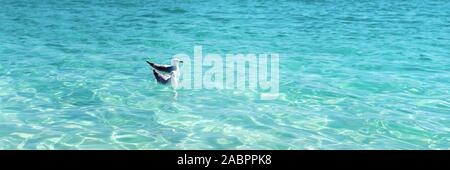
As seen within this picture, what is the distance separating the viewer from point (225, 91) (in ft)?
42.3

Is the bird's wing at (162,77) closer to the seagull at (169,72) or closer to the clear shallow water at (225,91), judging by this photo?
the seagull at (169,72)

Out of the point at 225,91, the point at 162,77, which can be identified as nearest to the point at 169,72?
the point at 162,77

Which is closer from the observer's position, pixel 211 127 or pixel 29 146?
pixel 29 146

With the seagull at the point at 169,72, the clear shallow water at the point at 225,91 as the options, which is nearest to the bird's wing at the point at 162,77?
the seagull at the point at 169,72

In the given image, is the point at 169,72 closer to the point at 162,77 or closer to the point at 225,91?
the point at 162,77

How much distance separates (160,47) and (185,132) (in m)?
10.8

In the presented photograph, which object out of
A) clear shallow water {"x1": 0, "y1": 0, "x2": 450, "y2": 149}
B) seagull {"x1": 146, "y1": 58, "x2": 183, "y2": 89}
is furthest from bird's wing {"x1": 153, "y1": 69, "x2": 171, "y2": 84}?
clear shallow water {"x1": 0, "y1": 0, "x2": 450, "y2": 149}

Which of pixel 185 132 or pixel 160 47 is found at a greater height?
pixel 160 47

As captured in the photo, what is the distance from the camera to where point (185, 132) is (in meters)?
9.76

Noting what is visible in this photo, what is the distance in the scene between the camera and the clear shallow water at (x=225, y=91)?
31.3 ft

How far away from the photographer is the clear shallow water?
31.3 feet
